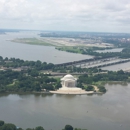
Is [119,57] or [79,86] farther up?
[119,57]

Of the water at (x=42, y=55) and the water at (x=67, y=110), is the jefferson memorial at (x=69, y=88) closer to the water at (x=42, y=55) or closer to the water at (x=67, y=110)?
the water at (x=67, y=110)

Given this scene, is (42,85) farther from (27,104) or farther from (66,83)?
(27,104)

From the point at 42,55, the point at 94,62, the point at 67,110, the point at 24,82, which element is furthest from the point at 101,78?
the point at 42,55

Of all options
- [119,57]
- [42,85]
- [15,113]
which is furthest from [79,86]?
[119,57]

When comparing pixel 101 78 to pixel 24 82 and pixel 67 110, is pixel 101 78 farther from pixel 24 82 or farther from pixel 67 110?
pixel 67 110

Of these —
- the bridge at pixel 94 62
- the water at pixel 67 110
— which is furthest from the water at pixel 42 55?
the water at pixel 67 110

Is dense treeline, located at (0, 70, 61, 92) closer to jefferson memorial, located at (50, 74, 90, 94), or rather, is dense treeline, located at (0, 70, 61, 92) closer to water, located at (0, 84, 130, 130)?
jefferson memorial, located at (50, 74, 90, 94)

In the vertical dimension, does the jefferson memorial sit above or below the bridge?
below

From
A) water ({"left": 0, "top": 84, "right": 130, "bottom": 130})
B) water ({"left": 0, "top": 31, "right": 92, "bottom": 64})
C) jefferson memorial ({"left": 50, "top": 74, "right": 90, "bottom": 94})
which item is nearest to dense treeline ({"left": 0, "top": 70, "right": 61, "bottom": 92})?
jefferson memorial ({"left": 50, "top": 74, "right": 90, "bottom": 94})
